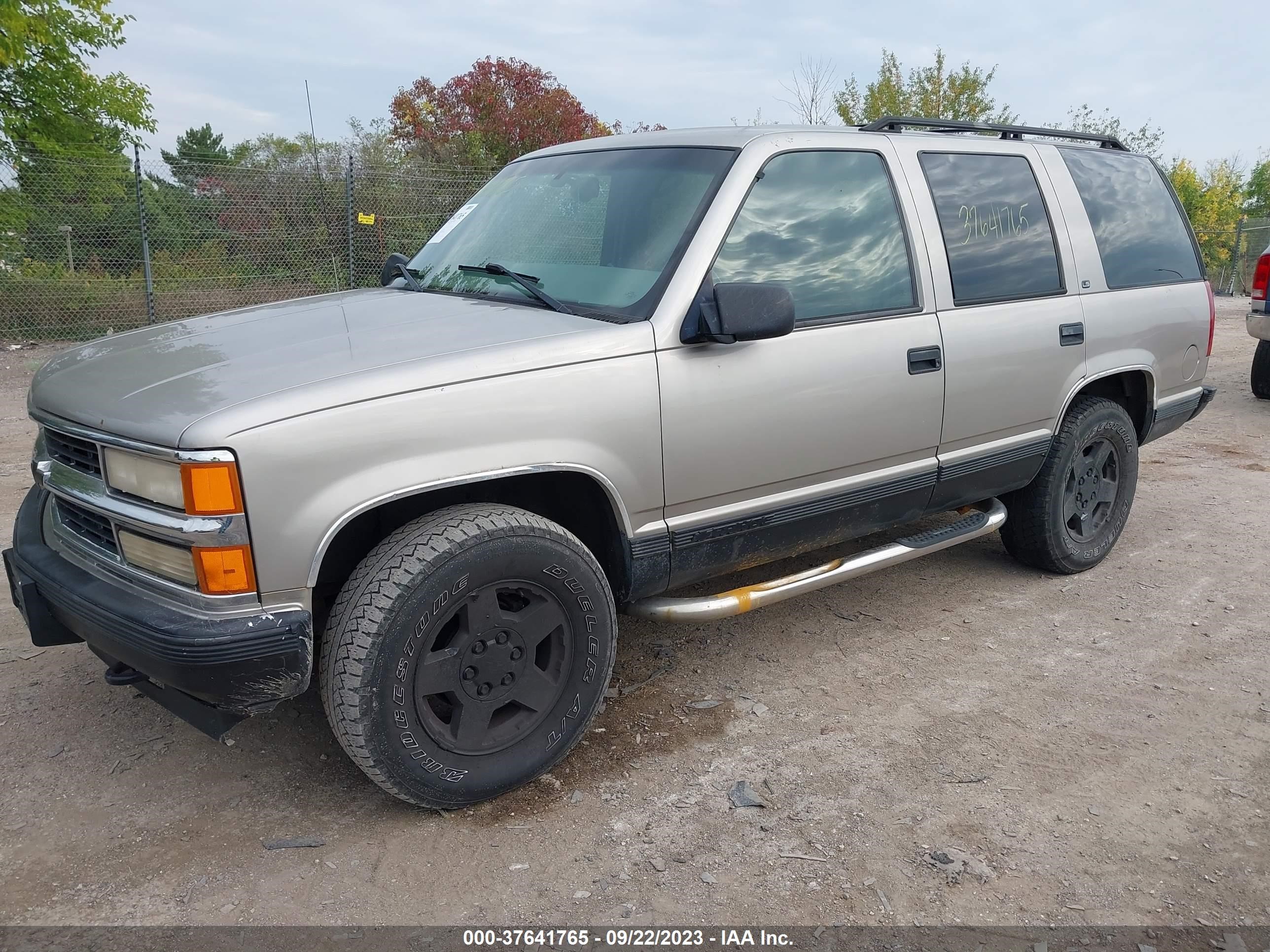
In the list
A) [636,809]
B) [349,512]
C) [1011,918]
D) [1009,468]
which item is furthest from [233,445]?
[1009,468]

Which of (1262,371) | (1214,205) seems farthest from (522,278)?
(1214,205)

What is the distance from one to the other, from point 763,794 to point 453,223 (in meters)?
2.52

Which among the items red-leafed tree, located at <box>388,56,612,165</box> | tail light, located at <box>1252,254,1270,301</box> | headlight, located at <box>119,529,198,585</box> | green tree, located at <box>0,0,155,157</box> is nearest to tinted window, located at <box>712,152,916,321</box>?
headlight, located at <box>119,529,198,585</box>

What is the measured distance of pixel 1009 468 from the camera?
411cm

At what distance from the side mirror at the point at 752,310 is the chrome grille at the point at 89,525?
178 centimetres

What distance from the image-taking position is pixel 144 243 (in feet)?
37.1

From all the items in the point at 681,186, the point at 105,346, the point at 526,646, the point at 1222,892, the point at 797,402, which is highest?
the point at 681,186

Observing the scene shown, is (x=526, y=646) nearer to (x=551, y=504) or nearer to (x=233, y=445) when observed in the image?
(x=551, y=504)

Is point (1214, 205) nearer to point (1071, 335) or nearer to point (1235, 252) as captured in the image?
point (1235, 252)

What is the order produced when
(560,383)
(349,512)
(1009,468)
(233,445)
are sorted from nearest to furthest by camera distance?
(233,445)
(349,512)
(560,383)
(1009,468)

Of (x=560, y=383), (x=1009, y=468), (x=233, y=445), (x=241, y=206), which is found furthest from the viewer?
(x=241, y=206)

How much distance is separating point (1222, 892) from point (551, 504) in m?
2.11

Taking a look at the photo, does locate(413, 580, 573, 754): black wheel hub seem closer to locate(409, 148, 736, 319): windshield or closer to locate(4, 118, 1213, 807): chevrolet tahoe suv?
locate(4, 118, 1213, 807): chevrolet tahoe suv

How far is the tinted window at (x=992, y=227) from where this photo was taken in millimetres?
3803
